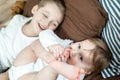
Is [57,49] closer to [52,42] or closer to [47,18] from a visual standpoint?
[52,42]

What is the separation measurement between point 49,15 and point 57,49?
0.34 m

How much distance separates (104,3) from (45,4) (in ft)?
1.16

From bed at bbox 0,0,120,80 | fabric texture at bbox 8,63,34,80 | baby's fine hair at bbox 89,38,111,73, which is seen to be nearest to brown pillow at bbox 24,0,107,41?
bed at bbox 0,0,120,80

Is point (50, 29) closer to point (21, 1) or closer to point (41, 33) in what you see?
point (41, 33)

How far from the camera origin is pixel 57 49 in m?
1.33

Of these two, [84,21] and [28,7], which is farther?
[28,7]

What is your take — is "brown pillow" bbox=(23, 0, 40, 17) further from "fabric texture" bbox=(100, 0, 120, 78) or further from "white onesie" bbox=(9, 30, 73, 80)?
"fabric texture" bbox=(100, 0, 120, 78)

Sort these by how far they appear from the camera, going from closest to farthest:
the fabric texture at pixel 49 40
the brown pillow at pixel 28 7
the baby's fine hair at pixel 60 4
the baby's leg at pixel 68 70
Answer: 1. the baby's leg at pixel 68 70
2. the fabric texture at pixel 49 40
3. the baby's fine hair at pixel 60 4
4. the brown pillow at pixel 28 7

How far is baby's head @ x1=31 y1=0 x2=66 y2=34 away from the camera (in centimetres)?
161

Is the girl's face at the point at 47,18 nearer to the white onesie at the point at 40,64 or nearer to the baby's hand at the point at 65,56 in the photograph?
the white onesie at the point at 40,64

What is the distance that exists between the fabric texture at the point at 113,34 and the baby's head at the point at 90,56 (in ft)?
0.26

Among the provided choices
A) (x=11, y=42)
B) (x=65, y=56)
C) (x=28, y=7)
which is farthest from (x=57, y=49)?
(x=28, y=7)

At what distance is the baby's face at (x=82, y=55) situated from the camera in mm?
1280

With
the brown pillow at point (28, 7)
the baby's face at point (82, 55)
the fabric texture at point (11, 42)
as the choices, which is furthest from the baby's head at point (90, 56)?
the brown pillow at point (28, 7)
